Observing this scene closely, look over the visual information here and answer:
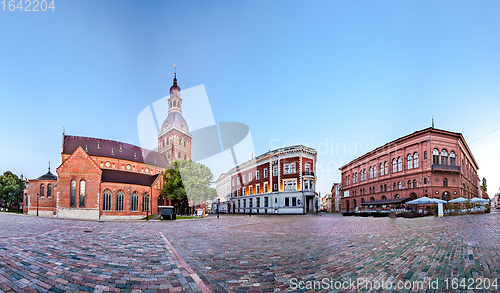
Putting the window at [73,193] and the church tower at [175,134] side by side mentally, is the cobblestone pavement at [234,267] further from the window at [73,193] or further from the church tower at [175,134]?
the church tower at [175,134]

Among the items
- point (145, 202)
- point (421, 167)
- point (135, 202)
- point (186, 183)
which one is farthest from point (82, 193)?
point (421, 167)

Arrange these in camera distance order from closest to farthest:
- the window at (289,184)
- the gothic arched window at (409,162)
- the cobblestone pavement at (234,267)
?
the cobblestone pavement at (234,267), the gothic arched window at (409,162), the window at (289,184)

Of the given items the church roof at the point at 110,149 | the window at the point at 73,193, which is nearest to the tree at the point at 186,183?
the window at the point at 73,193

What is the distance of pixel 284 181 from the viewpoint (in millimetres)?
50219

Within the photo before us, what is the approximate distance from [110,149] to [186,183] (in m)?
22.9

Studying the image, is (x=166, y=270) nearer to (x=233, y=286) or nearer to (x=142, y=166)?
(x=233, y=286)

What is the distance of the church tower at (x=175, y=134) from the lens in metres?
67.5

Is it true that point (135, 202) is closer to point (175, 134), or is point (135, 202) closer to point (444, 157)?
point (175, 134)

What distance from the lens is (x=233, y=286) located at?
5117mm

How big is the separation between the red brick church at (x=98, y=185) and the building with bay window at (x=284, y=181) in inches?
783

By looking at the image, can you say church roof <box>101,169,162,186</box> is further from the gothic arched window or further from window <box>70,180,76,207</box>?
the gothic arched window

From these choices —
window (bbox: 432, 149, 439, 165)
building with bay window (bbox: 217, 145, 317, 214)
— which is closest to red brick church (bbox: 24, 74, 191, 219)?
building with bay window (bbox: 217, 145, 317, 214)

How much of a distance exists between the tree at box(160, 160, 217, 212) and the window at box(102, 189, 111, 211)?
874cm

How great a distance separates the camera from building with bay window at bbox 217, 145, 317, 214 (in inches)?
1900
